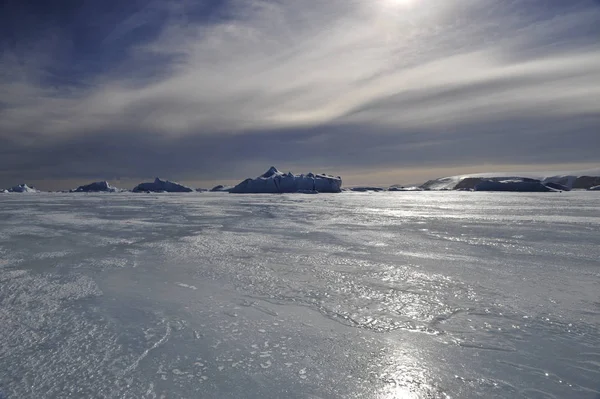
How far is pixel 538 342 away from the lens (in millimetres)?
3162

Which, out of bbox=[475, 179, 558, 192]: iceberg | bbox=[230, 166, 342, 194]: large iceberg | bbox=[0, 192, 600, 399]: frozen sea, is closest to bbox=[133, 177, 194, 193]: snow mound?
bbox=[230, 166, 342, 194]: large iceberg

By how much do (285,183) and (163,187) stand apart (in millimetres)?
35508

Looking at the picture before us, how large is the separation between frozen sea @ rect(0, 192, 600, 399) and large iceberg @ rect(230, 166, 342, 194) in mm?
61907

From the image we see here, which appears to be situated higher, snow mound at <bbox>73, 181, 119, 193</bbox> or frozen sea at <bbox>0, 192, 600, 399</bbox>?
snow mound at <bbox>73, 181, 119, 193</bbox>

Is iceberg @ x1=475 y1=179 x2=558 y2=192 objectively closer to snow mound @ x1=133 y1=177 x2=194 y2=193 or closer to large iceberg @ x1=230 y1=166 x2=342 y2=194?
large iceberg @ x1=230 y1=166 x2=342 y2=194

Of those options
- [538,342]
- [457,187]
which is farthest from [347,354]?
[457,187]

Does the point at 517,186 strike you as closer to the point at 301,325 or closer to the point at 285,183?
the point at 285,183

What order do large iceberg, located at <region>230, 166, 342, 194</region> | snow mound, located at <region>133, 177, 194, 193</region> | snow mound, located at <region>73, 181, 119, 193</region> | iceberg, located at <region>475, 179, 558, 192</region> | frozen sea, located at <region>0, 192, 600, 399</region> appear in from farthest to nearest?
snow mound, located at <region>73, 181, 119, 193</region> → snow mound, located at <region>133, 177, 194, 193</region> → large iceberg, located at <region>230, 166, 342, 194</region> → iceberg, located at <region>475, 179, 558, 192</region> → frozen sea, located at <region>0, 192, 600, 399</region>

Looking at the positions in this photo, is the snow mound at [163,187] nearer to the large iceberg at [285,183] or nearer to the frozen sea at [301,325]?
the large iceberg at [285,183]

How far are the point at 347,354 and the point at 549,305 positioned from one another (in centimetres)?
276

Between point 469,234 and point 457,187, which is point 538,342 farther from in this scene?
point 457,187

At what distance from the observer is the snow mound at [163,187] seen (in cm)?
8448

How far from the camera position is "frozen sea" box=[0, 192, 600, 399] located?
2580 millimetres

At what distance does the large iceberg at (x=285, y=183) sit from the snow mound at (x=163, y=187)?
18881 millimetres
